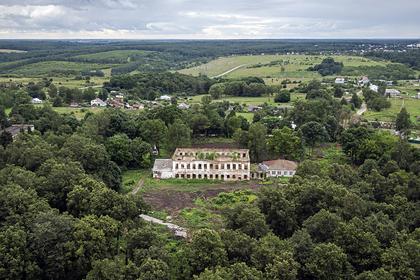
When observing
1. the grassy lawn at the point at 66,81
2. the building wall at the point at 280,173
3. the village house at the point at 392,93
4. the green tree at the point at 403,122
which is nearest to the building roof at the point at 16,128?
the building wall at the point at 280,173

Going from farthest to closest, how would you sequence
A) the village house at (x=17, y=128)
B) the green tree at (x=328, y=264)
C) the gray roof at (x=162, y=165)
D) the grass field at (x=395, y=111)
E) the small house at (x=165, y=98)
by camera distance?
1. the small house at (x=165, y=98)
2. the grass field at (x=395, y=111)
3. the village house at (x=17, y=128)
4. the gray roof at (x=162, y=165)
5. the green tree at (x=328, y=264)

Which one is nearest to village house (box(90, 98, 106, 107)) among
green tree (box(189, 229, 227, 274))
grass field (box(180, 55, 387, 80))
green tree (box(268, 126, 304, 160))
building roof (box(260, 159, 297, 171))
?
green tree (box(268, 126, 304, 160))

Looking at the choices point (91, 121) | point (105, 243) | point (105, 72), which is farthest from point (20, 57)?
point (105, 243)

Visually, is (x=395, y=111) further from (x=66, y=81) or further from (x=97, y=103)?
(x=66, y=81)

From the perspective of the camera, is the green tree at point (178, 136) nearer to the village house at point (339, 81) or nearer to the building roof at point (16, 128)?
the building roof at point (16, 128)

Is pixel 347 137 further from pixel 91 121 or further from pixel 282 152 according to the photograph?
pixel 91 121

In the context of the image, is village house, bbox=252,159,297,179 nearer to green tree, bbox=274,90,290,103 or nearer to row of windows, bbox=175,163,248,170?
row of windows, bbox=175,163,248,170

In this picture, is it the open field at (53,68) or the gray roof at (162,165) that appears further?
the open field at (53,68)

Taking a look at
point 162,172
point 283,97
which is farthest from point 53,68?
point 162,172
